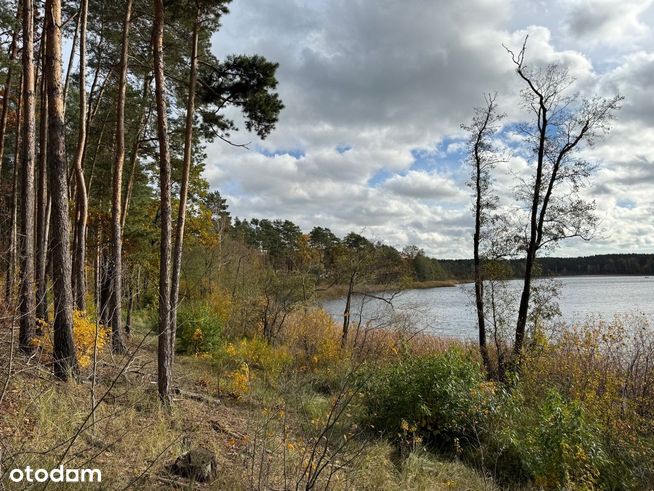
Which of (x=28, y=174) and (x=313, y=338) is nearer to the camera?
(x=28, y=174)

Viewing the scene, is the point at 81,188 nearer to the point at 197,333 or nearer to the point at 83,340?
the point at 83,340

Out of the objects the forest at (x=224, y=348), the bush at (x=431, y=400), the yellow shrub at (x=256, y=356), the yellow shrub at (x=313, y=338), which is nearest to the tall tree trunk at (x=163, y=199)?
the forest at (x=224, y=348)

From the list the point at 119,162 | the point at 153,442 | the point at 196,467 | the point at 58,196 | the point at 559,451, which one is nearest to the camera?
the point at 196,467

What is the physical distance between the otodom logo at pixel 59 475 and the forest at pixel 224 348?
0.02 m

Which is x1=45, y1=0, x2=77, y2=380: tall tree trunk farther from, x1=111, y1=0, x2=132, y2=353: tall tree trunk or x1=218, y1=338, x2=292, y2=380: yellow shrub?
x1=218, y1=338, x2=292, y2=380: yellow shrub

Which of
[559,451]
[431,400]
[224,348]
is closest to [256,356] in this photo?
[224,348]

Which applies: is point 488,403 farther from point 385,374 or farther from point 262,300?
point 262,300

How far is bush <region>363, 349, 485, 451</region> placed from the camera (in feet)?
22.9

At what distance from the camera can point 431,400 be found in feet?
23.6

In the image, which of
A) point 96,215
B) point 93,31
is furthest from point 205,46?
point 96,215

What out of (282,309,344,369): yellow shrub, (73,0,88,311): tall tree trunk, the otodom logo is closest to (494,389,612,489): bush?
the otodom logo

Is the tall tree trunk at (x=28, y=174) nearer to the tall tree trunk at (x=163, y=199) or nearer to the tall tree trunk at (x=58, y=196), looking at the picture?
the tall tree trunk at (x=58, y=196)

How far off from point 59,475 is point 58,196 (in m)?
4.30

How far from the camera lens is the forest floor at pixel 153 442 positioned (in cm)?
347
